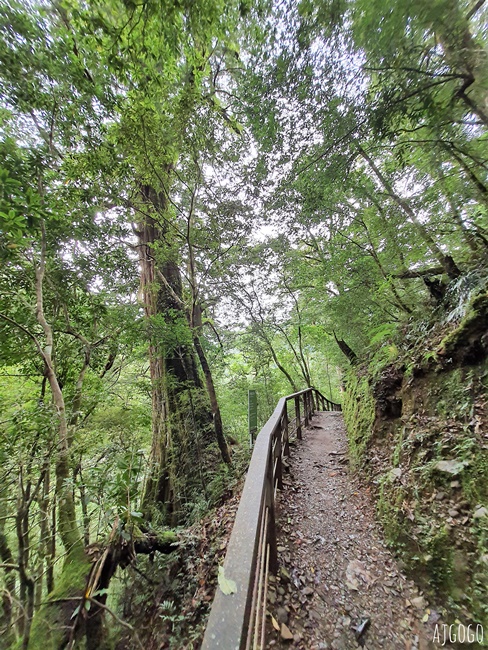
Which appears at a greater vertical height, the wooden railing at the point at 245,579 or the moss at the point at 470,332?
the moss at the point at 470,332

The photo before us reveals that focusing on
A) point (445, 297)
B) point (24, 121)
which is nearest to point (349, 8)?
point (445, 297)

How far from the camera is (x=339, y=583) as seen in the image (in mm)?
2094

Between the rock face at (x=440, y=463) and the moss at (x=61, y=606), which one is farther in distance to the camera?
the moss at (x=61, y=606)

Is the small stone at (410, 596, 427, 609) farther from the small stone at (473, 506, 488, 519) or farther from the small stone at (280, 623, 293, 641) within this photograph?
the small stone at (280, 623, 293, 641)

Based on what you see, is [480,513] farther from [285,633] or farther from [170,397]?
[170,397]

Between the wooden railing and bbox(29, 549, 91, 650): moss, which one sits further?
bbox(29, 549, 91, 650): moss

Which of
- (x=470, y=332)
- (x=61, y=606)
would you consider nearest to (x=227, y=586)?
(x=61, y=606)

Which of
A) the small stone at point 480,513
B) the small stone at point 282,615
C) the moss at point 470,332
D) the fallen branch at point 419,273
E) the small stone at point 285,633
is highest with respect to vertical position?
the fallen branch at point 419,273

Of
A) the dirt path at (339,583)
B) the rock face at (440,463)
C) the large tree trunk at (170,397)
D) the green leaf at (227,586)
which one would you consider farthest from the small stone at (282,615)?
the large tree trunk at (170,397)

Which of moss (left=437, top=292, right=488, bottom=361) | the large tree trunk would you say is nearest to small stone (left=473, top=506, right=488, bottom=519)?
moss (left=437, top=292, right=488, bottom=361)

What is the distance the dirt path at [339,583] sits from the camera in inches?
66.8

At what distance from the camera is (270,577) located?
1998 millimetres

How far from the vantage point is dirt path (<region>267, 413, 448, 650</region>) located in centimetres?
170

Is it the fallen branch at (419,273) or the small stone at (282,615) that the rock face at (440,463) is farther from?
the fallen branch at (419,273)
